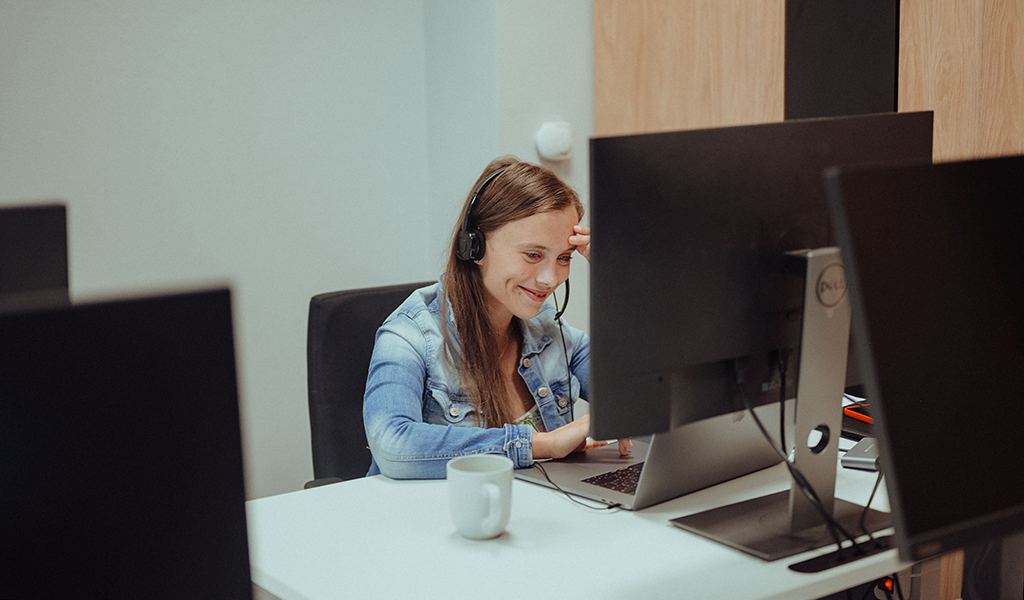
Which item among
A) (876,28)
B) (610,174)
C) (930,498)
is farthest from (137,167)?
(930,498)

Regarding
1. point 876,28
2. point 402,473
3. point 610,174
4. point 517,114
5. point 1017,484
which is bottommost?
point 402,473

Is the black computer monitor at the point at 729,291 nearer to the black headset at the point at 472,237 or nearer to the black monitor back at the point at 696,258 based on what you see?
the black monitor back at the point at 696,258

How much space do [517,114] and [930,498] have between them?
186 centimetres

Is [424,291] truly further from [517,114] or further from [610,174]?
[517,114]

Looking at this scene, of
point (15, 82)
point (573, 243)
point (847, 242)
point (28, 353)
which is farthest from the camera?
point (15, 82)

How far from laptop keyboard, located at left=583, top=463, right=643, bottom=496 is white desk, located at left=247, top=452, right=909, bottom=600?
0.06 meters

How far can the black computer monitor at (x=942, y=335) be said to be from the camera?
0.68 metres

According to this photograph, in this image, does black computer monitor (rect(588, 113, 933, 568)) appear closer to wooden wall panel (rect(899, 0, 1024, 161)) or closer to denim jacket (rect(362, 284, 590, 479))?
denim jacket (rect(362, 284, 590, 479))

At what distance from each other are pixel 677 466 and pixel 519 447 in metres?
0.26

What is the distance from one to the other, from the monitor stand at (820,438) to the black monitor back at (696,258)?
0.04 meters

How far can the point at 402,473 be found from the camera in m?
1.33

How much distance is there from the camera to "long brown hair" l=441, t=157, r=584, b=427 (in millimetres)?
1561

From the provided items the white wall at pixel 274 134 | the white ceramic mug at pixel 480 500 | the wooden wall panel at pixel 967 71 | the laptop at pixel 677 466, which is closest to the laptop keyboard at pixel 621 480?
the laptop at pixel 677 466

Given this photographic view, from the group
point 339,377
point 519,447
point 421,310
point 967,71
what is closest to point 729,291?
point 519,447
